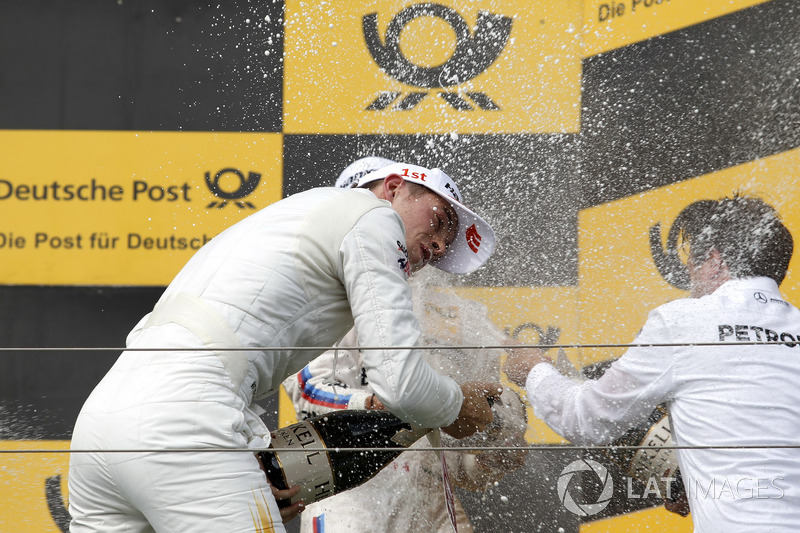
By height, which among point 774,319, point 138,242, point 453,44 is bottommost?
point 774,319

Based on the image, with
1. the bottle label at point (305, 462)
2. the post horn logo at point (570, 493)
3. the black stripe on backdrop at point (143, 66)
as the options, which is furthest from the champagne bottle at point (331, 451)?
the black stripe on backdrop at point (143, 66)

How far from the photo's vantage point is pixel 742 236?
1704 millimetres

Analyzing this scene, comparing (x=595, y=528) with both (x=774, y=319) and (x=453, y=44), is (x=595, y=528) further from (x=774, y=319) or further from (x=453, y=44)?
(x=453, y=44)

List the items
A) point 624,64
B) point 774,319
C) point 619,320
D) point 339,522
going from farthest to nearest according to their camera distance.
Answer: point 624,64
point 619,320
point 339,522
point 774,319

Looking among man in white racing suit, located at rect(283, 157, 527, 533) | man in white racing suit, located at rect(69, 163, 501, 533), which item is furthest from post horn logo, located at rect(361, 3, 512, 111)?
man in white racing suit, located at rect(69, 163, 501, 533)

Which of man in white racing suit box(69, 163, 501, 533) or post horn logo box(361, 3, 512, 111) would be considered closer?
man in white racing suit box(69, 163, 501, 533)

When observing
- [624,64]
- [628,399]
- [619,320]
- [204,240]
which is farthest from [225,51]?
[628,399]

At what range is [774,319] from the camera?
150 centimetres

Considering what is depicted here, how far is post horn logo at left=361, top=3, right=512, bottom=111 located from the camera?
2.40 meters

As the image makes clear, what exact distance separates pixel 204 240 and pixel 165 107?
1.37 feet

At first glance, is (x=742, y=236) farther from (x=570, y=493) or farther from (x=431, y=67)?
(x=431, y=67)

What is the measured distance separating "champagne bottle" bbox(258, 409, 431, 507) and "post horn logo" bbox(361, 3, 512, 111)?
1.24m

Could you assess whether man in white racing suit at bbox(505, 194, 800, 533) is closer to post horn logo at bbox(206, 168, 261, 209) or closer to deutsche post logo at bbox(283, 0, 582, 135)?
deutsche post logo at bbox(283, 0, 582, 135)

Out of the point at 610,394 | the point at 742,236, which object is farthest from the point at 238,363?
the point at 742,236
